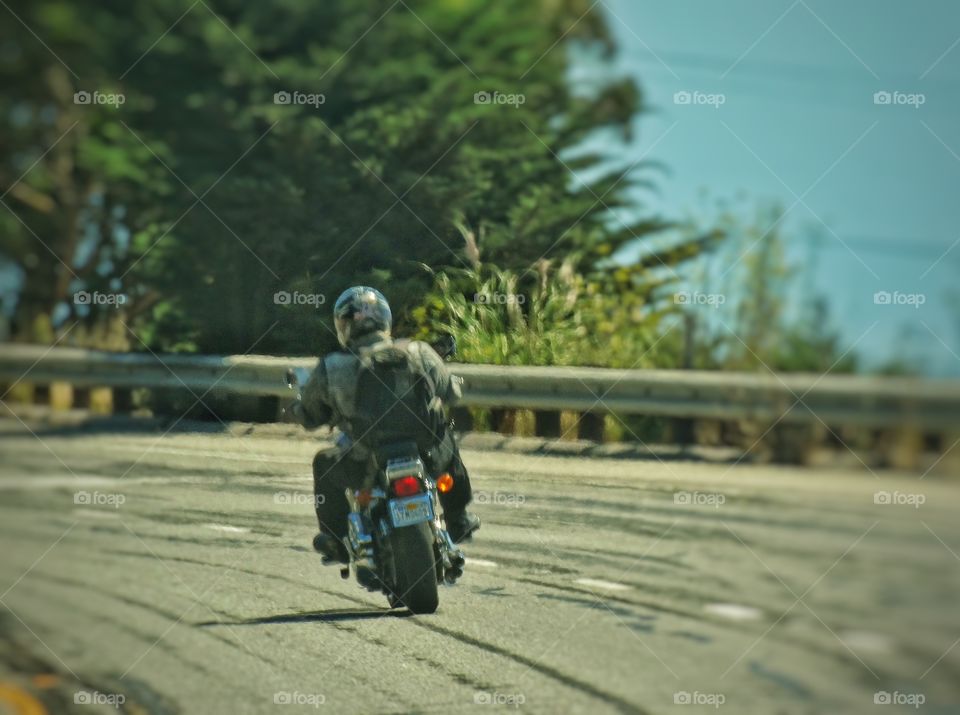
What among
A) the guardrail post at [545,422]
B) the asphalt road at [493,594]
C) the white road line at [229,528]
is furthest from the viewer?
the white road line at [229,528]

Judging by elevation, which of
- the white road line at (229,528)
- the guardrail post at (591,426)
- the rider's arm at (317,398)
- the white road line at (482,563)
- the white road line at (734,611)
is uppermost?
the rider's arm at (317,398)

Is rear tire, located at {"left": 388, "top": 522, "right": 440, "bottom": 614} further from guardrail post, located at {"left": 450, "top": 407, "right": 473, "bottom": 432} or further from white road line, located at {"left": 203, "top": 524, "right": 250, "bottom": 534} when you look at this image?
white road line, located at {"left": 203, "top": 524, "right": 250, "bottom": 534}

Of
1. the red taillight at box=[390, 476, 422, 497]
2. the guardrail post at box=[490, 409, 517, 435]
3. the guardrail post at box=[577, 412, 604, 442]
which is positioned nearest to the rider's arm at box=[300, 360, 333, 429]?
the red taillight at box=[390, 476, 422, 497]

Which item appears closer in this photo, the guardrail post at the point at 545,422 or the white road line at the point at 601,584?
the guardrail post at the point at 545,422

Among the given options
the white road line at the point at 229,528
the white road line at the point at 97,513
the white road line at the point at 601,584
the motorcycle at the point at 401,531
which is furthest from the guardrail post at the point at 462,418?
the white road line at the point at 97,513

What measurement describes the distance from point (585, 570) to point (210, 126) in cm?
186

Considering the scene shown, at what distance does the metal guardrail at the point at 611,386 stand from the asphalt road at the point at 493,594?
0.18m

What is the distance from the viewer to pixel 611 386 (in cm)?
453

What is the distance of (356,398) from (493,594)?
2.66 feet

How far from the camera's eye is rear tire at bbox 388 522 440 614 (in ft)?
15.1

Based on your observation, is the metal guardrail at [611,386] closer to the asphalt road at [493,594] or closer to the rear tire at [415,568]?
the asphalt road at [493,594]

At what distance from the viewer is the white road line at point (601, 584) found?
4.79m

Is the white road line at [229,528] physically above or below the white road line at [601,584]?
above

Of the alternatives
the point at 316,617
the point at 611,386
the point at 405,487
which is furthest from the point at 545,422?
the point at 316,617
